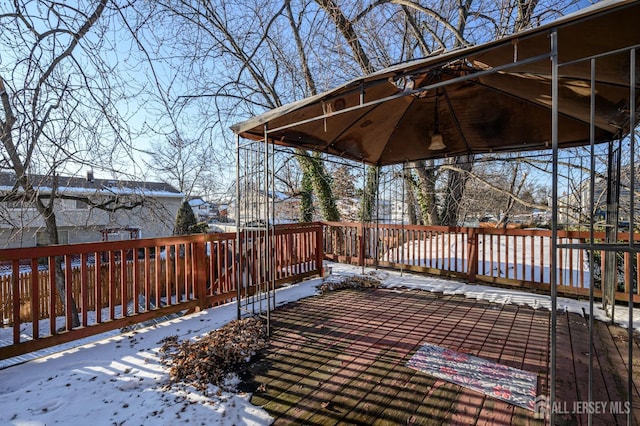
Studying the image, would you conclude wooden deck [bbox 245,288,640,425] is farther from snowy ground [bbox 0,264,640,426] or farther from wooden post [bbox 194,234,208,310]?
wooden post [bbox 194,234,208,310]

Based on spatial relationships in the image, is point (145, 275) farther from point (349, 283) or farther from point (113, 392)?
point (349, 283)

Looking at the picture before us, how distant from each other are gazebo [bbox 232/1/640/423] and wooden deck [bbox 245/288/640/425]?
0.56 metres

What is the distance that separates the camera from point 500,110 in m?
4.29

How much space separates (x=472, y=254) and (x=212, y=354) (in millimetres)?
4483

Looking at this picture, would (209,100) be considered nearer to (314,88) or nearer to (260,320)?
(314,88)

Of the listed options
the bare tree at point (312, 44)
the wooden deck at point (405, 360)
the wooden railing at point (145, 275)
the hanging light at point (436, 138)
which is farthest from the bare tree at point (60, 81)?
the bare tree at point (312, 44)

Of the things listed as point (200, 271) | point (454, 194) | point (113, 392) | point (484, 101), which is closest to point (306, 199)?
point (454, 194)

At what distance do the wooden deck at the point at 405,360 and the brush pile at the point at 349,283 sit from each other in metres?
0.71

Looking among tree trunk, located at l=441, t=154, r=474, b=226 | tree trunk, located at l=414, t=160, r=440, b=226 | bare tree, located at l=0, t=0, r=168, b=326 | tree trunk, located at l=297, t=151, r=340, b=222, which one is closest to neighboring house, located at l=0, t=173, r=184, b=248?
bare tree, located at l=0, t=0, r=168, b=326

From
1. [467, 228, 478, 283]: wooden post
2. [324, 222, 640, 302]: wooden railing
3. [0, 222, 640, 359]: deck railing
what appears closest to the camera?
[0, 222, 640, 359]: deck railing

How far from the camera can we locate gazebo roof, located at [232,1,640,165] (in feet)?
6.33

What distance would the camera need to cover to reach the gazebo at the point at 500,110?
169 cm

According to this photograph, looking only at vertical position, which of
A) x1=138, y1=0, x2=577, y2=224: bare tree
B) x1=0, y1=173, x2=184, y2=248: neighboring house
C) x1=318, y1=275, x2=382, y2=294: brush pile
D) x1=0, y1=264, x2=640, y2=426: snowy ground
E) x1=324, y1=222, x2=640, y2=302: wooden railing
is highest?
x1=138, y1=0, x2=577, y2=224: bare tree

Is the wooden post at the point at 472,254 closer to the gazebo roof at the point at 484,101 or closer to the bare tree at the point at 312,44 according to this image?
the gazebo roof at the point at 484,101
